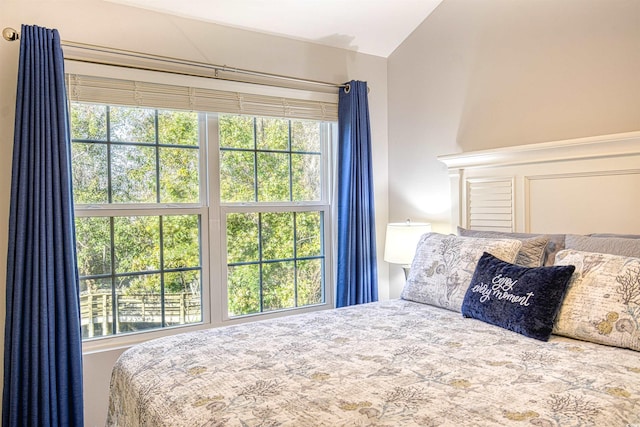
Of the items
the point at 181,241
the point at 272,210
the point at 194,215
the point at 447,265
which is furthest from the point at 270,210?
the point at 447,265

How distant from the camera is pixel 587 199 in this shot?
2.14m

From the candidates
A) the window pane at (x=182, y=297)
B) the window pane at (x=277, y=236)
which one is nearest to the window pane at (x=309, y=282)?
the window pane at (x=277, y=236)

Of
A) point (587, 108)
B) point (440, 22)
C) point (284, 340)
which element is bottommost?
point (284, 340)

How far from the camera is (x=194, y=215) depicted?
8.89 feet

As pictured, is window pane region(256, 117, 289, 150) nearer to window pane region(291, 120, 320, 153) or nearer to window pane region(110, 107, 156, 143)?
window pane region(291, 120, 320, 153)

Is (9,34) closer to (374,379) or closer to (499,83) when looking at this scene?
(374,379)

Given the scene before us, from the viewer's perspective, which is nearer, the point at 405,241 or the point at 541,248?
the point at 541,248

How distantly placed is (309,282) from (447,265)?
119cm

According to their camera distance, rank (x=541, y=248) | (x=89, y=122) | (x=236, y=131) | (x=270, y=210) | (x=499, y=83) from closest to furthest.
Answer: (x=541, y=248) < (x=89, y=122) < (x=499, y=83) < (x=236, y=131) < (x=270, y=210)

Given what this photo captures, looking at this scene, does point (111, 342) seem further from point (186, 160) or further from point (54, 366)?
point (186, 160)

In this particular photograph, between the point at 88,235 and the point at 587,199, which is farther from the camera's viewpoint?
the point at 88,235

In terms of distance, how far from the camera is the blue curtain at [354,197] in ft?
10.1

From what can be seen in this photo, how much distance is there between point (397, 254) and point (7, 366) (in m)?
2.16

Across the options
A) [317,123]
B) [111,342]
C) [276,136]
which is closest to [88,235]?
[111,342]
